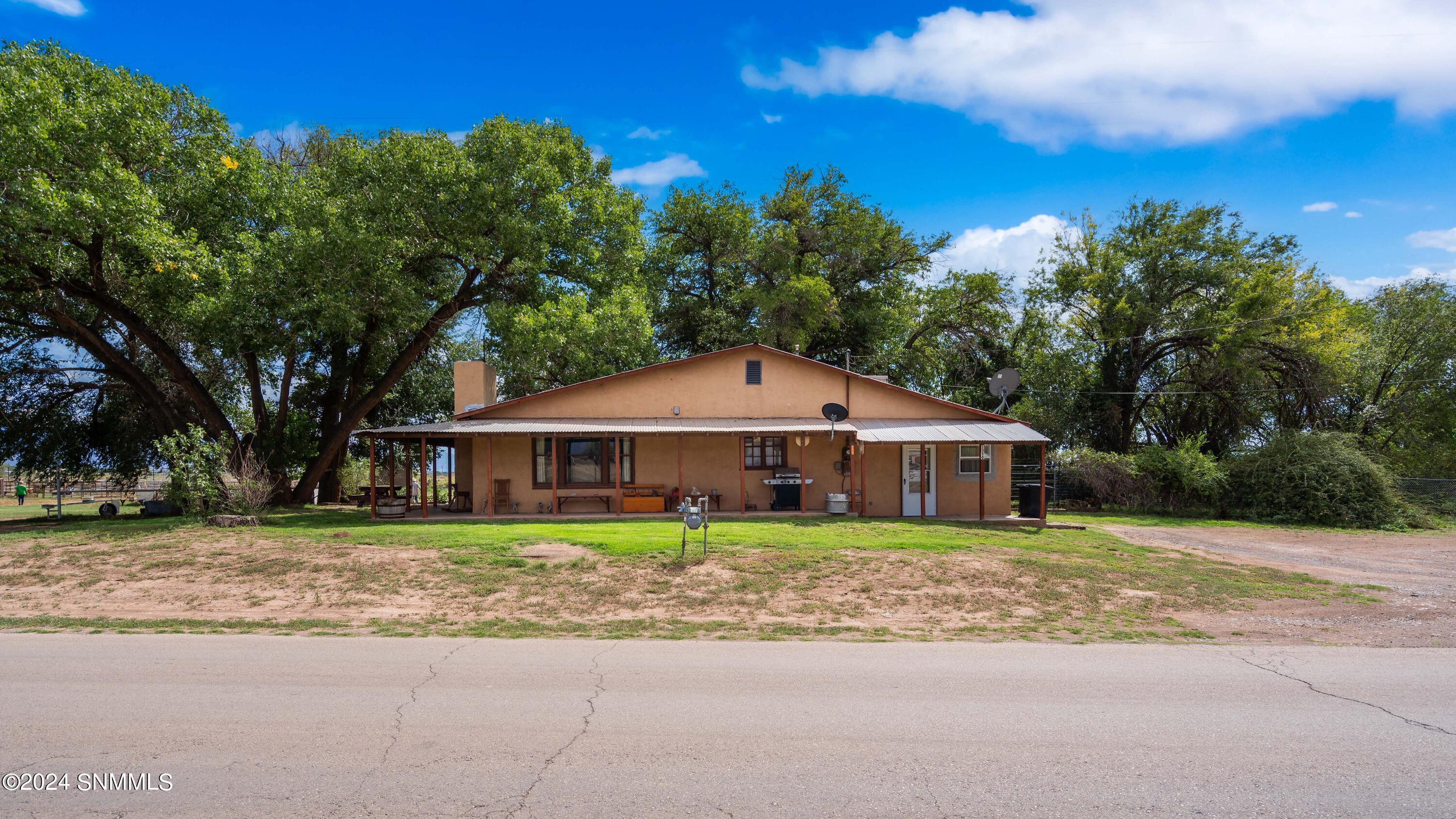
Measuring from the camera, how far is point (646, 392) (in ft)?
65.9

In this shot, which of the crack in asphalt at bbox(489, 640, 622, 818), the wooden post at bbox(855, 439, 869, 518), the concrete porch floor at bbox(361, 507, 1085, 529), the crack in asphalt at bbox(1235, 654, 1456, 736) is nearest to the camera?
the crack in asphalt at bbox(489, 640, 622, 818)

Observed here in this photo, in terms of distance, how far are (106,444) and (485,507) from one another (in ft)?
49.5

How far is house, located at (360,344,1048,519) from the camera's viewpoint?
63.5 ft

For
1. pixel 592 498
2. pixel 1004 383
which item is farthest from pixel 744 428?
pixel 1004 383

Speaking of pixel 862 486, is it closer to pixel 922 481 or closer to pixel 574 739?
pixel 922 481

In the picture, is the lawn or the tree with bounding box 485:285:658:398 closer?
the lawn

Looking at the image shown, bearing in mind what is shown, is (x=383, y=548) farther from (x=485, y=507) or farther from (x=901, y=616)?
(x=901, y=616)

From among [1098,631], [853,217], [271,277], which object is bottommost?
[1098,631]

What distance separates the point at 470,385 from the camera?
2086 cm

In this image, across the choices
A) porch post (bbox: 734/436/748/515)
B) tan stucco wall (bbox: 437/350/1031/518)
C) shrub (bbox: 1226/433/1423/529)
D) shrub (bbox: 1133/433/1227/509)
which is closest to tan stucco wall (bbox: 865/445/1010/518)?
tan stucco wall (bbox: 437/350/1031/518)

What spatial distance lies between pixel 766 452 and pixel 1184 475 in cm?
1463

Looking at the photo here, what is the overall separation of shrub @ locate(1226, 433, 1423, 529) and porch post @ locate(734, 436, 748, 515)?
16312mm

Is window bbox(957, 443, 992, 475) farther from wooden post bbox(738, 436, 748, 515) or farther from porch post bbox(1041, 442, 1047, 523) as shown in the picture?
wooden post bbox(738, 436, 748, 515)

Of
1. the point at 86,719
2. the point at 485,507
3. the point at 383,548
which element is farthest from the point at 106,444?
the point at 86,719
